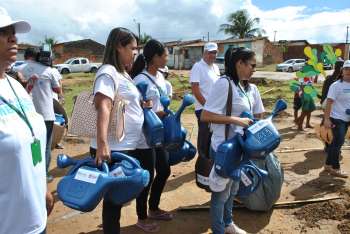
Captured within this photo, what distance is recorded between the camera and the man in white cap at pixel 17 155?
1700mm

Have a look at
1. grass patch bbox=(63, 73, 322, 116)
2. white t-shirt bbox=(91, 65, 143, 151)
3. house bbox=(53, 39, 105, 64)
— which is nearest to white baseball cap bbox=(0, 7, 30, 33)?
white t-shirt bbox=(91, 65, 143, 151)

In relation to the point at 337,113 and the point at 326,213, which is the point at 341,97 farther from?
the point at 326,213

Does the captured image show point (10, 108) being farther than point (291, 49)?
No

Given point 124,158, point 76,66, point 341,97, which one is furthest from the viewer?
point 76,66

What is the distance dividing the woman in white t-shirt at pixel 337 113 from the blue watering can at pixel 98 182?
362cm

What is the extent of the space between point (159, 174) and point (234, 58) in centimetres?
135

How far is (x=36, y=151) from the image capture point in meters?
1.85

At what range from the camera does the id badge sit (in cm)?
183

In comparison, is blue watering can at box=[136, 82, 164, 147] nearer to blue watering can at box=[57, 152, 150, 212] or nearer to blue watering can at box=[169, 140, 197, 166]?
blue watering can at box=[57, 152, 150, 212]

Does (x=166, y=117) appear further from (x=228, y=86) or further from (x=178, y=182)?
(x=178, y=182)

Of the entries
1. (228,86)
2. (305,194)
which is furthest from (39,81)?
(305,194)

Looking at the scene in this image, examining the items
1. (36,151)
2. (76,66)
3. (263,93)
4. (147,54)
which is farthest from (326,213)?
(76,66)

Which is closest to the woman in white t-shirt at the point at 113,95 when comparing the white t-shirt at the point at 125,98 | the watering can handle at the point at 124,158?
the white t-shirt at the point at 125,98

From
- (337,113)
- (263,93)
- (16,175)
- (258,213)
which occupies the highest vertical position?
(16,175)
